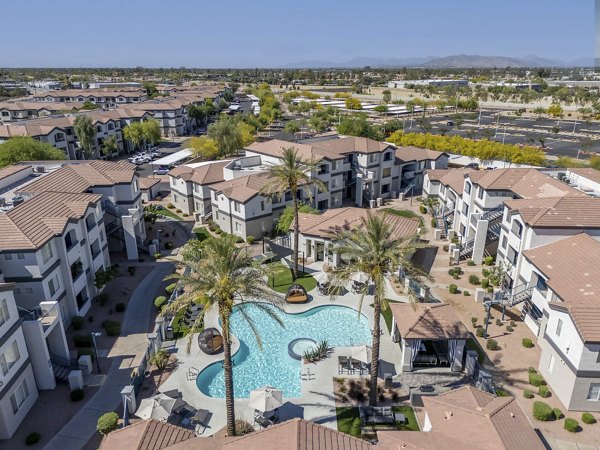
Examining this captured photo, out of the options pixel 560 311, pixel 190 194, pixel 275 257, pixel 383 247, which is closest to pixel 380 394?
pixel 383 247

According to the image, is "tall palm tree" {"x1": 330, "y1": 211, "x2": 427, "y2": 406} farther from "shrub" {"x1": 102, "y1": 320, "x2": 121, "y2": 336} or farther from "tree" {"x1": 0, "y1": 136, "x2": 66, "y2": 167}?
"tree" {"x1": 0, "y1": 136, "x2": 66, "y2": 167}

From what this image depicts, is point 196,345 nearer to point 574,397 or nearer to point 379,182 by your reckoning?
point 574,397

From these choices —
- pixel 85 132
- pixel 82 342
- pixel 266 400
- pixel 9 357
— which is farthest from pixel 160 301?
pixel 85 132

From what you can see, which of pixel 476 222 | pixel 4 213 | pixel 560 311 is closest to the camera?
pixel 560 311

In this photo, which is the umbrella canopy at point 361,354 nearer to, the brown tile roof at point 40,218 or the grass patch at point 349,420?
the grass patch at point 349,420

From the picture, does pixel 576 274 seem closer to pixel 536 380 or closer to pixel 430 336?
pixel 536 380
